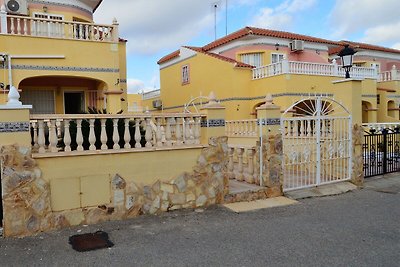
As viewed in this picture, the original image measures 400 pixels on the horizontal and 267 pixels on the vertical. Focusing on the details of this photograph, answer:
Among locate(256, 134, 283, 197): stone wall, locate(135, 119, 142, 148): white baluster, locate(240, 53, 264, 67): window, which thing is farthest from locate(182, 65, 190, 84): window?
locate(135, 119, 142, 148): white baluster

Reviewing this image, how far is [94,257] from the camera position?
4.40 meters

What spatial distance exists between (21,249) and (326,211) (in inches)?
210

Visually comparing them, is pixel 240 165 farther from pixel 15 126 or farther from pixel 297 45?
pixel 297 45

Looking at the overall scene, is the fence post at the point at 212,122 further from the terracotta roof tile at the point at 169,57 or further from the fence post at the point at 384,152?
the terracotta roof tile at the point at 169,57

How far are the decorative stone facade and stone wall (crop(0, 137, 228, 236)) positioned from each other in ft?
13.4

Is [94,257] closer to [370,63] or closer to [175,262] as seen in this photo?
[175,262]

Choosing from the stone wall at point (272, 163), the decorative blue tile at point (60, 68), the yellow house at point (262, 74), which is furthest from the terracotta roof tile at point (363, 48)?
the stone wall at point (272, 163)

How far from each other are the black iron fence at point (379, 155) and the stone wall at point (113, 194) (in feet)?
18.7

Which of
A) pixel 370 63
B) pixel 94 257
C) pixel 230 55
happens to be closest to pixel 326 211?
pixel 94 257

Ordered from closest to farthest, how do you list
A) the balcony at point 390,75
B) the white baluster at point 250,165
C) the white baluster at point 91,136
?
the white baluster at point 91,136 < the white baluster at point 250,165 < the balcony at point 390,75

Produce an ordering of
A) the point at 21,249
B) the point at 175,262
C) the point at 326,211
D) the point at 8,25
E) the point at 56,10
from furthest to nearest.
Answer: the point at 56,10 < the point at 8,25 < the point at 326,211 < the point at 21,249 < the point at 175,262

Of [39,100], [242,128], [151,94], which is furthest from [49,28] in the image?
[151,94]

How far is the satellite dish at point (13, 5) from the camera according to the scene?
12.0m

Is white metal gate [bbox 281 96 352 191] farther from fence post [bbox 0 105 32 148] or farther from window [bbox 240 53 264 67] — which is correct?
window [bbox 240 53 264 67]
